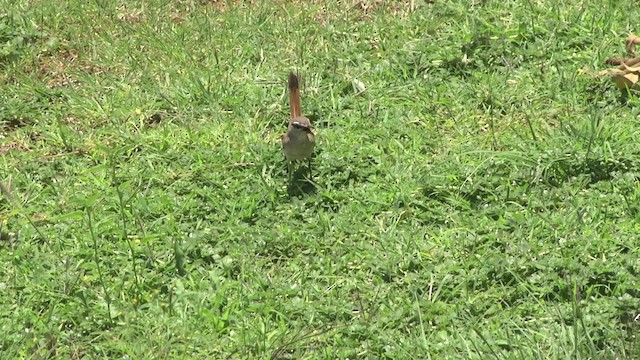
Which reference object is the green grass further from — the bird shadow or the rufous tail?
the rufous tail

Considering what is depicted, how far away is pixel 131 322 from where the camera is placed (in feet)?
12.7

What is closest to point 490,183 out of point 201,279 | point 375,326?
point 375,326

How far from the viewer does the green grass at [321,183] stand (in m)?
3.78

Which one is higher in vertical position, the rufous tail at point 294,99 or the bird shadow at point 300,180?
the rufous tail at point 294,99

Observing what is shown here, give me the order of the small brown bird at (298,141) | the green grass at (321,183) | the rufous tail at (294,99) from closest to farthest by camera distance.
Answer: the green grass at (321,183)
the small brown bird at (298,141)
the rufous tail at (294,99)

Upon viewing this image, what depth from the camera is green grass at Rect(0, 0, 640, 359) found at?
378 cm

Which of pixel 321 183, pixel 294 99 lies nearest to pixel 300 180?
pixel 321 183

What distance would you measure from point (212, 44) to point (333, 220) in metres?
2.02

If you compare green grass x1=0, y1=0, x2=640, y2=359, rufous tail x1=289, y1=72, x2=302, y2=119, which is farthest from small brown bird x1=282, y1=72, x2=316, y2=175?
rufous tail x1=289, y1=72, x2=302, y2=119

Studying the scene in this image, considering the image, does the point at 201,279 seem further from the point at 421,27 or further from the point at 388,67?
the point at 421,27

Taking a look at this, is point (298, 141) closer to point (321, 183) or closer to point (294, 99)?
point (321, 183)

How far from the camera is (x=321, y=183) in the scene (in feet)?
15.5

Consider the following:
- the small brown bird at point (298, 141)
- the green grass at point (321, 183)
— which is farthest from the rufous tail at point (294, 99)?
the small brown bird at point (298, 141)

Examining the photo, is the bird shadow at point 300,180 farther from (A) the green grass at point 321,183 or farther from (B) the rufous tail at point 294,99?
(B) the rufous tail at point 294,99
